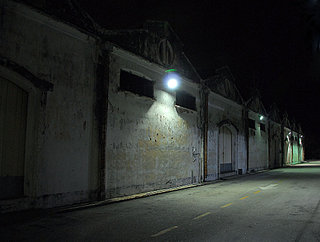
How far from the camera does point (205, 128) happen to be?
57.8ft

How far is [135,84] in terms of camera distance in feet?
40.3

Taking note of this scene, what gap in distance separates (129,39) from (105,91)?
284 cm

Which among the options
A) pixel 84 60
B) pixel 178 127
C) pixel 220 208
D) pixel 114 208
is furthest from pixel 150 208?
pixel 178 127

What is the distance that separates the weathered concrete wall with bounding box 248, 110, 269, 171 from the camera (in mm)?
25709

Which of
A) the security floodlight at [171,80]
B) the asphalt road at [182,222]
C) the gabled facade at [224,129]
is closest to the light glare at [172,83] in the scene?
the security floodlight at [171,80]

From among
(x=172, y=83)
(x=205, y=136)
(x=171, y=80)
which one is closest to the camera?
(x=171, y=80)

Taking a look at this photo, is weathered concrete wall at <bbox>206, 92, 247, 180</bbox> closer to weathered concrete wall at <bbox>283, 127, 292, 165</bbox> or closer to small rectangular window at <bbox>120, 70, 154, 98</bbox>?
small rectangular window at <bbox>120, 70, 154, 98</bbox>

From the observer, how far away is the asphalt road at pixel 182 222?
225 inches

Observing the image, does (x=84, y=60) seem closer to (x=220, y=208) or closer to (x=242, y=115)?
(x=220, y=208)

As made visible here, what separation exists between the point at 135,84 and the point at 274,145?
2695cm

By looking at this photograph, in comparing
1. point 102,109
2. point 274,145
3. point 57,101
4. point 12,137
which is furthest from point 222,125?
point 274,145

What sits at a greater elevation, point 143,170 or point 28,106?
point 28,106

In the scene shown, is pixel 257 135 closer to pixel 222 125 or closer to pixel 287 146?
pixel 222 125

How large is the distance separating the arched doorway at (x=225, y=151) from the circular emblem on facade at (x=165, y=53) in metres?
7.73
